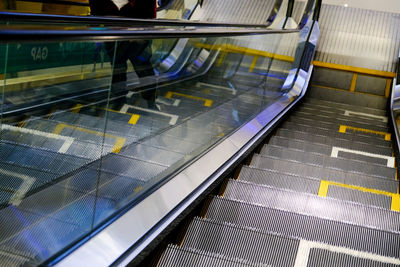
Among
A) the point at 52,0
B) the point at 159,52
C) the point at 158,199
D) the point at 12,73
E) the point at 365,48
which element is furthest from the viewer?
the point at 365,48

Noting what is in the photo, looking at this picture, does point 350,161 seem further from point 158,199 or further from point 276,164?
point 158,199

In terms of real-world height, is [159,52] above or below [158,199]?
above

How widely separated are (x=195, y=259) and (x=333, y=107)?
7.01 meters

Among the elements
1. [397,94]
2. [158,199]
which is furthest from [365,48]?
[158,199]

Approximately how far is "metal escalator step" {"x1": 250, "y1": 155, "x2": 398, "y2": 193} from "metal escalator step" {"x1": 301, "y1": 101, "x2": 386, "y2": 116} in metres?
4.04

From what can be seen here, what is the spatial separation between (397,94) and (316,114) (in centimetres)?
142

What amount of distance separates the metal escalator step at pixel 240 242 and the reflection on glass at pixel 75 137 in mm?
338

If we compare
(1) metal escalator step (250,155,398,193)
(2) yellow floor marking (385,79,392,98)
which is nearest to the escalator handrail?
(1) metal escalator step (250,155,398,193)

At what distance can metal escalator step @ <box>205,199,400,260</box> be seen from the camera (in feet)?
8.55

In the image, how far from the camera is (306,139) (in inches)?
231

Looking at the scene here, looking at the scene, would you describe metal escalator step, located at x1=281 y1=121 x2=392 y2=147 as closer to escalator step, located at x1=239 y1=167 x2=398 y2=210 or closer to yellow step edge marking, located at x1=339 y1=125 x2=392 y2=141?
yellow step edge marking, located at x1=339 y1=125 x2=392 y2=141

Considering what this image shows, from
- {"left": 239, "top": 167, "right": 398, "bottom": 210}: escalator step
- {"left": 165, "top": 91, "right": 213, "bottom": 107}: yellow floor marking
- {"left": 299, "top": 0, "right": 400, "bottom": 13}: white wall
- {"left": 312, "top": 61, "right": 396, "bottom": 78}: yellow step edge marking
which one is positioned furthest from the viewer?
{"left": 299, "top": 0, "right": 400, "bottom": 13}: white wall

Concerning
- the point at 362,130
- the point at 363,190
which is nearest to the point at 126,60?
the point at 363,190

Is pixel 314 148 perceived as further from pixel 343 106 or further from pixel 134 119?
pixel 343 106
